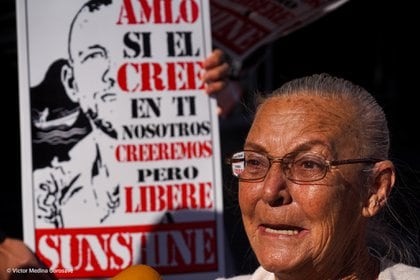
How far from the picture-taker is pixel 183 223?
2.74 m

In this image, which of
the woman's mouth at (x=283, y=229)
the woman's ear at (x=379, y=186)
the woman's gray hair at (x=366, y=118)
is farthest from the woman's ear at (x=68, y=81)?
the woman's ear at (x=379, y=186)

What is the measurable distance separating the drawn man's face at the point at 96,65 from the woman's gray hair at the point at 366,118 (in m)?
0.72

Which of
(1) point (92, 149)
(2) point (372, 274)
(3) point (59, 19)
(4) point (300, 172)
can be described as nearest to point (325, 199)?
(4) point (300, 172)

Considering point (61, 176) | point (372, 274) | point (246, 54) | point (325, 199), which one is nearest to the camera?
point (325, 199)

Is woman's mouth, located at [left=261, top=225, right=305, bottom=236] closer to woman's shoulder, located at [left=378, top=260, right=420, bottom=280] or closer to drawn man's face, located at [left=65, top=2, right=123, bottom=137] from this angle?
woman's shoulder, located at [left=378, top=260, right=420, bottom=280]

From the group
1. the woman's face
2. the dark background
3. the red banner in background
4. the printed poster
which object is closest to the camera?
the woman's face

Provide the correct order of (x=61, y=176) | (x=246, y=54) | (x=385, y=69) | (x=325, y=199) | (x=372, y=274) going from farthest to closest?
(x=385, y=69)
(x=246, y=54)
(x=61, y=176)
(x=372, y=274)
(x=325, y=199)

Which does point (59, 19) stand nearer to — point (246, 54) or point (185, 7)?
point (185, 7)

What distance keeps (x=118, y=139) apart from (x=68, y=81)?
290mm

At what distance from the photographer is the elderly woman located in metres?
1.94

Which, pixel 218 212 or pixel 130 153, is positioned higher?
pixel 130 153

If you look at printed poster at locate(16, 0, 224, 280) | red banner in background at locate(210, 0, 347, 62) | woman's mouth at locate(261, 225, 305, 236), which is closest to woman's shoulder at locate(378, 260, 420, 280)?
woman's mouth at locate(261, 225, 305, 236)

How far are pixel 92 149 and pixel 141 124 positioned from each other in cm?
21

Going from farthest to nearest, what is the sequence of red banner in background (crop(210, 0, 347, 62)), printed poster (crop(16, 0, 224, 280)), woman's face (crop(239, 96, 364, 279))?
red banner in background (crop(210, 0, 347, 62)), printed poster (crop(16, 0, 224, 280)), woman's face (crop(239, 96, 364, 279))
